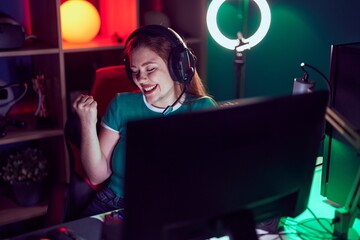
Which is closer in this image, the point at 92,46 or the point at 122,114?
the point at 122,114

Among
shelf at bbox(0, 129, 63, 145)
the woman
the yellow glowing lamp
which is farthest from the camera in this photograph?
the yellow glowing lamp

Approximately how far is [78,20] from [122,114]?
876 mm

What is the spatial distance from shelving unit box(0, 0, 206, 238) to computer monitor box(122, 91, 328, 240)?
149 cm

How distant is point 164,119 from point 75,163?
1.03m

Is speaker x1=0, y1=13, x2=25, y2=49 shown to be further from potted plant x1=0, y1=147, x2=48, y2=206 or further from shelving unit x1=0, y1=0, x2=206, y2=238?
potted plant x1=0, y1=147, x2=48, y2=206

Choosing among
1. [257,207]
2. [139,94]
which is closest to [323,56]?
[139,94]

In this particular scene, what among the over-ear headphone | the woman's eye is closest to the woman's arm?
the woman's eye

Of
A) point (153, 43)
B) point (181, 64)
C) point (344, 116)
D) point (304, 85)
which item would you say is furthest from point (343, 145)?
point (153, 43)

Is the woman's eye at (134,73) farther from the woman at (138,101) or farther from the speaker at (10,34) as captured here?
the speaker at (10,34)

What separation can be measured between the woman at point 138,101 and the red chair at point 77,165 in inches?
2.2

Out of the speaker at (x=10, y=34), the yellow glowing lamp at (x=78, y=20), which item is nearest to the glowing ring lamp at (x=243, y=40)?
the yellow glowing lamp at (x=78, y=20)

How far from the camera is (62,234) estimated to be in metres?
1.22

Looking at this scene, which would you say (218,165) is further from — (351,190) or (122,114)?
(122,114)

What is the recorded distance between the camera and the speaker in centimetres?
212
